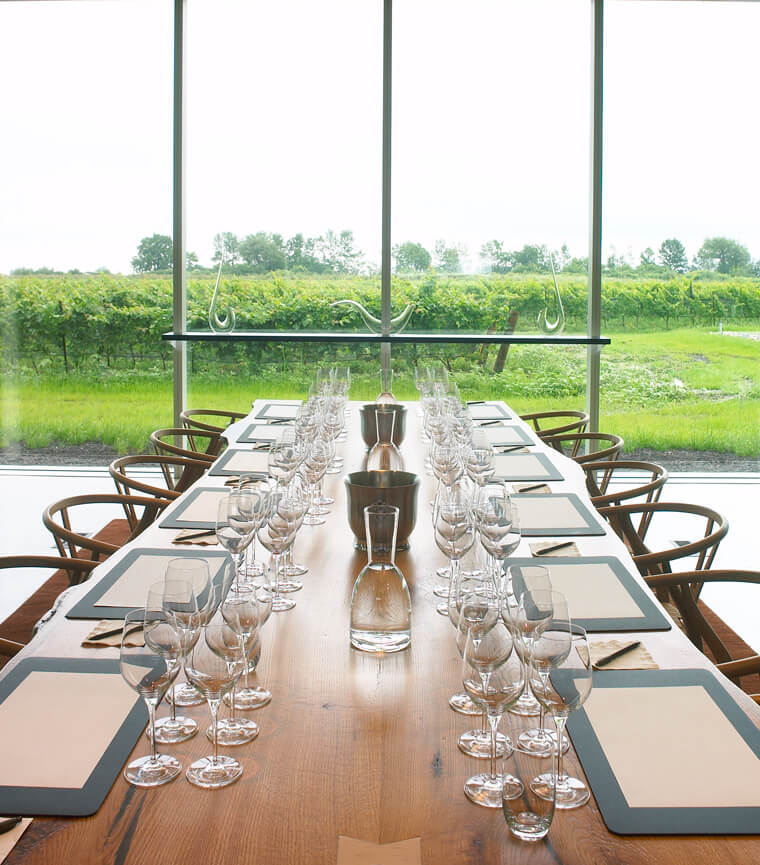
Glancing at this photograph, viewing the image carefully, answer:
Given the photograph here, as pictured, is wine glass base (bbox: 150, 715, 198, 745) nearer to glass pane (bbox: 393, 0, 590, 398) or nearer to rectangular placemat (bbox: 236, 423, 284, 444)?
rectangular placemat (bbox: 236, 423, 284, 444)

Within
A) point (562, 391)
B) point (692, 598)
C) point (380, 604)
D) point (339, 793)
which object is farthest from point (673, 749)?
point (562, 391)

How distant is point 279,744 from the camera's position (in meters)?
1.60

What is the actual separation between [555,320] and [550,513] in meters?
3.75

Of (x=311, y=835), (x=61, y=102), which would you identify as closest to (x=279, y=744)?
(x=311, y=835)

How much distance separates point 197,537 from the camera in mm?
2852

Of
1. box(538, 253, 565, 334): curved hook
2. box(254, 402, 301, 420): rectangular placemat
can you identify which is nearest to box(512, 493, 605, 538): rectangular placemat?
box(254, 402, 301, 420): rectangular placemat

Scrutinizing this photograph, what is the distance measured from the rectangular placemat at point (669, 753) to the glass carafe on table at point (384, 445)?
6.27 feet

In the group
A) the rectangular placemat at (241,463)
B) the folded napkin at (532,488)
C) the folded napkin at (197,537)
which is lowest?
the folded napkin at (197,537)

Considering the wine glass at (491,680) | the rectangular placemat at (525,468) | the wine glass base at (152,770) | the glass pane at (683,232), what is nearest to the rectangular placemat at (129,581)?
the wine glass base at (152,770)

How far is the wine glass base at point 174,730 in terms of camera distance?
162cm

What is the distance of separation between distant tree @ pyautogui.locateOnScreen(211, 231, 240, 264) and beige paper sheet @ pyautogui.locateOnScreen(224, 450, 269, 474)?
288 cm

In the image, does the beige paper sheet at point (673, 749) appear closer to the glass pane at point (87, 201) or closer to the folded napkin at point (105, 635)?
the folded napkin at point (105, 635)

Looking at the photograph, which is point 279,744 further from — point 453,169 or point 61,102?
point 61,102

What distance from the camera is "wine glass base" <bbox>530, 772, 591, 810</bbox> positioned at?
1.38m
